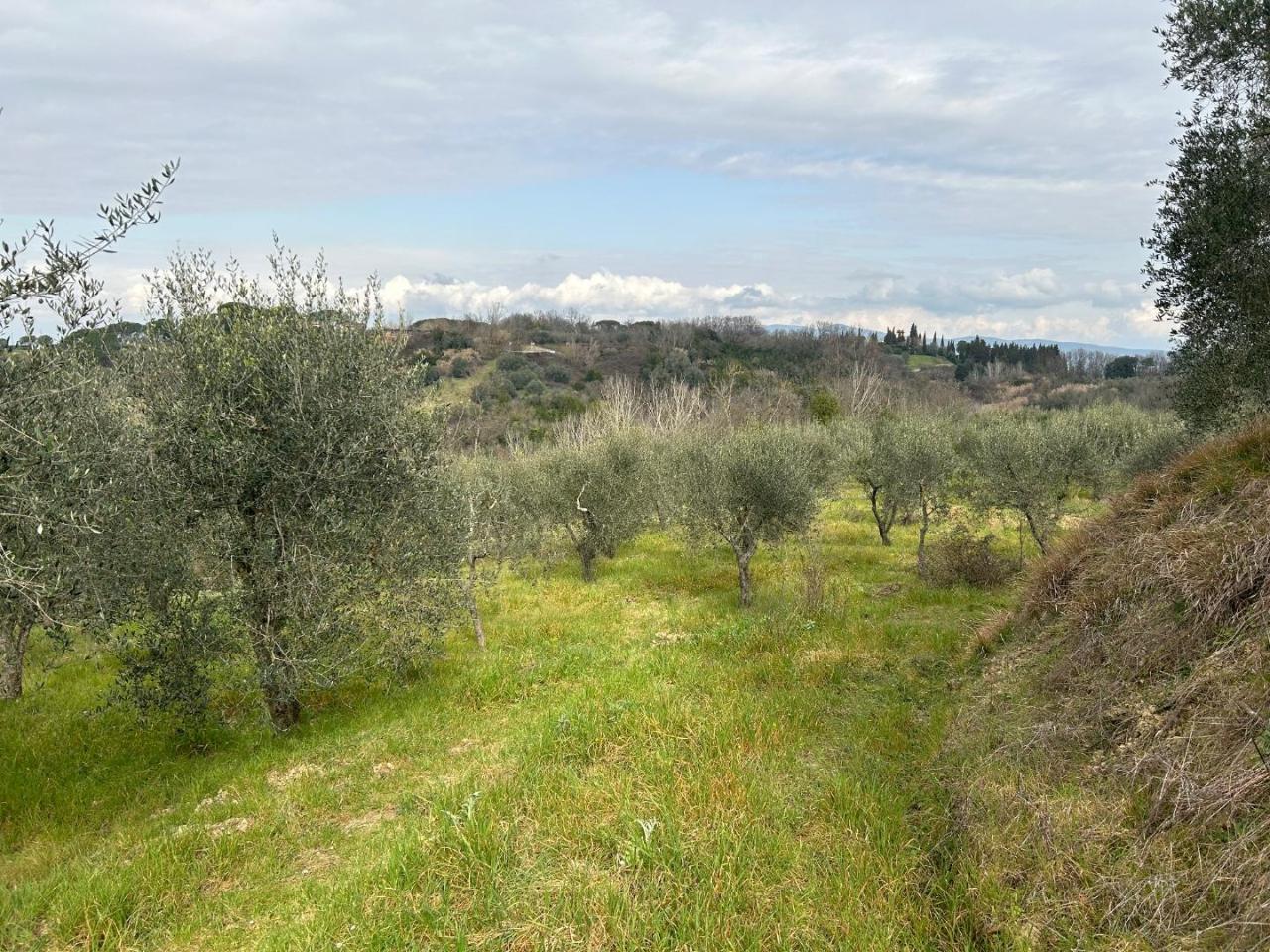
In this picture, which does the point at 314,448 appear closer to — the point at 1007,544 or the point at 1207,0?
the point at 1207,0

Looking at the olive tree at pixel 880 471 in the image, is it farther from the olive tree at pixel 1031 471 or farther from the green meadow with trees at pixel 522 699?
the green meadow with trees at pixel 522 699

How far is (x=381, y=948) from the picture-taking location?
6.12 metres

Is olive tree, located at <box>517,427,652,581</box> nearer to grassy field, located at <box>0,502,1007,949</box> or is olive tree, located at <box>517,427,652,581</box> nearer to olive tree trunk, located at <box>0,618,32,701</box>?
grassy field, located at <box>0,502,1007,949</box>

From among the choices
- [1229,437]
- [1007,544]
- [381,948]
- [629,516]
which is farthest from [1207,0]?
[629,516]

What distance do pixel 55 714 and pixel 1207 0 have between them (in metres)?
25.9

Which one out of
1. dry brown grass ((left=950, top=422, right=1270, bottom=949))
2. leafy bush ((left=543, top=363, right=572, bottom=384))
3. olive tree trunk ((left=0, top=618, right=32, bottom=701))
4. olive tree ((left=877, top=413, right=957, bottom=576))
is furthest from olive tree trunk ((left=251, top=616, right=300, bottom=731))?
leafy bush ((left=543, top=363, right=572, bottom=384))

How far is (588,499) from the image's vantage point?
31.2 m

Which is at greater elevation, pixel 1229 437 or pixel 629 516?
pixel 1229 437

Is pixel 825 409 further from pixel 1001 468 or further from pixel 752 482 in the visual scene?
pixel 752 482

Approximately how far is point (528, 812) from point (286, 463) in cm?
627

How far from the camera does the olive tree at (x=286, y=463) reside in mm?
10133

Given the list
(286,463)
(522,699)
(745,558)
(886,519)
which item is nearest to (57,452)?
(286,463)

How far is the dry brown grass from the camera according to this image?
521cm

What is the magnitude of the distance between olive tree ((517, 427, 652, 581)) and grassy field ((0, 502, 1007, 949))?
15283 mm
